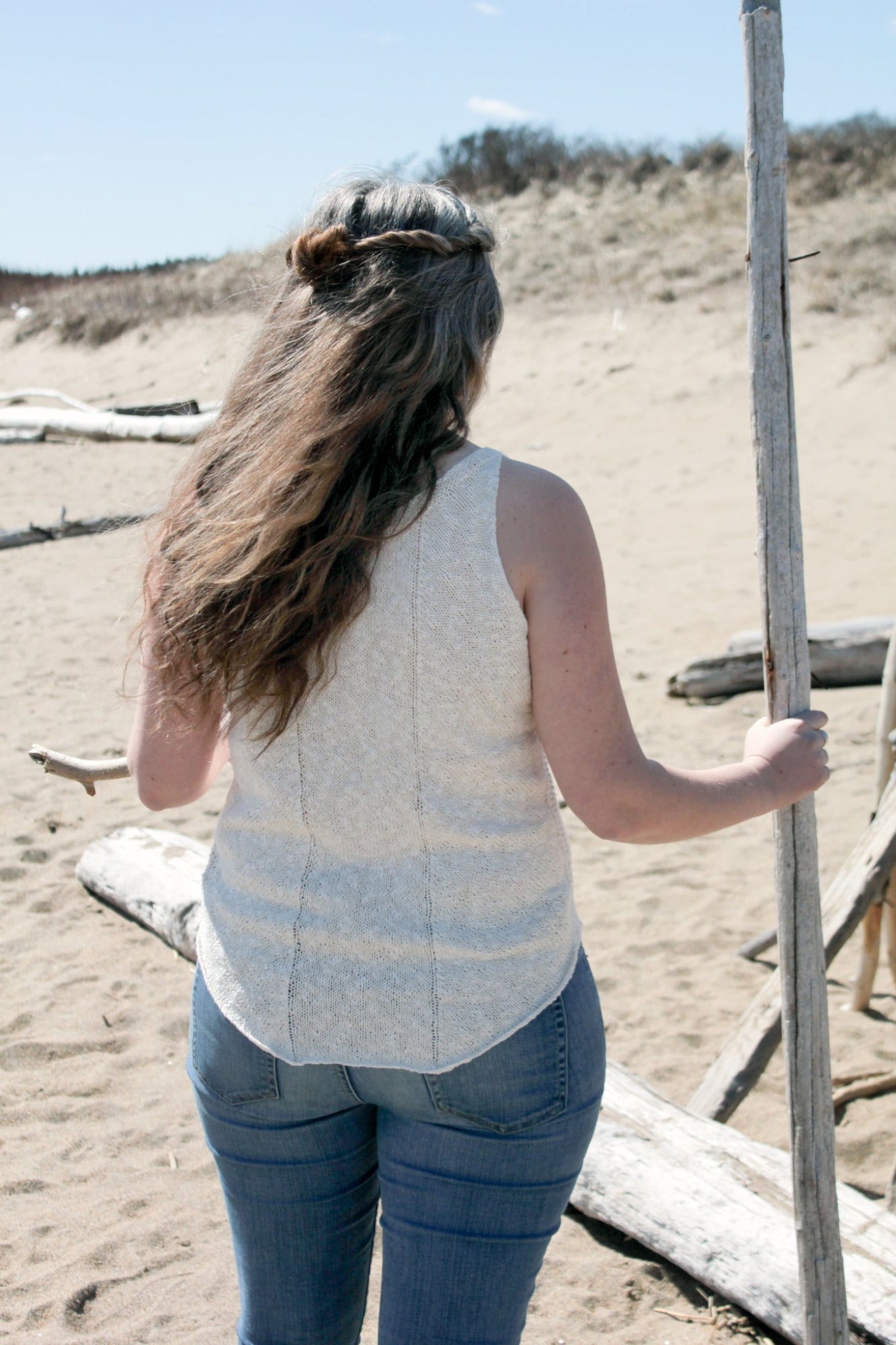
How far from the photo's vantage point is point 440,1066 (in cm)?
109

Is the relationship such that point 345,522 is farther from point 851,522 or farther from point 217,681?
point 851,522

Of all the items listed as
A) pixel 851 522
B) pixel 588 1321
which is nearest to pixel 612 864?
pixel 588 1321

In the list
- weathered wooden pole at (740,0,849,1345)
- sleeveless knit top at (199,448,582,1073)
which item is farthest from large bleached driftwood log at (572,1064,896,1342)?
sleeveless knit top at (199,448,582,1073)

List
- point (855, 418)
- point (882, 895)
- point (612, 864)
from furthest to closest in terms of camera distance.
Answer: point (855, 418) → point (612, 864) → point (882, 895)

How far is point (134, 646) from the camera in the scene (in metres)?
1.21

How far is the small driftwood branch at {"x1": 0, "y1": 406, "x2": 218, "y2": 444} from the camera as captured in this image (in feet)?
51.3

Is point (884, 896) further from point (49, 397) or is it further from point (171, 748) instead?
point (49, 397)

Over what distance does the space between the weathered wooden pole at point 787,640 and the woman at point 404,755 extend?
1.25 ft

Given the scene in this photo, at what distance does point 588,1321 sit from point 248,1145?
1478 mm

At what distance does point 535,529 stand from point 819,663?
5.30 meters

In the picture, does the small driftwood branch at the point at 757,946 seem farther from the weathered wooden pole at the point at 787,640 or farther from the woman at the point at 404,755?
the woman at the point at 404,755

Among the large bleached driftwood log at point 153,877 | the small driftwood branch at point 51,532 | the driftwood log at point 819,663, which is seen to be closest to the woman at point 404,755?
the large bleached driftwood log at point 153,877

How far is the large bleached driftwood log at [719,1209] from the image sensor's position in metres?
2.13

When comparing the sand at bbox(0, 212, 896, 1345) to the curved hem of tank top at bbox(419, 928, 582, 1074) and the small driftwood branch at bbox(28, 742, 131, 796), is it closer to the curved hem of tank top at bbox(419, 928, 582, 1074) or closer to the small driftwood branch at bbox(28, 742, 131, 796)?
the small driftwood branch at bbox(28, 742, 131, 796)
